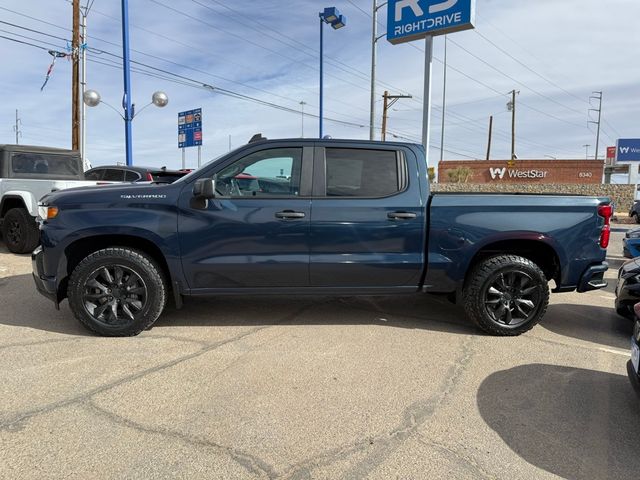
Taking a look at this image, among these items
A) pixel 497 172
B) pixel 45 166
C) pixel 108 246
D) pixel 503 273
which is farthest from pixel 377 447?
pixel 497 172

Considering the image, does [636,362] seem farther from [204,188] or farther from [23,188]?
[23,188]

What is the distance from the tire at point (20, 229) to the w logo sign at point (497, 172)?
133 feet

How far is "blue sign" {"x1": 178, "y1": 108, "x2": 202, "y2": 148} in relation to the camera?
87.7 ft

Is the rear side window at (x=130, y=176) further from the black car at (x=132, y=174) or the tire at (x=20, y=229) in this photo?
the tire at (x=20, y=229)

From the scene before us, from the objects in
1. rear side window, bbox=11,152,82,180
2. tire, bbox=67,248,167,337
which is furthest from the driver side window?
rear side window, bbox=11,152,82,180

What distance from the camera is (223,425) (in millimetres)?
2900

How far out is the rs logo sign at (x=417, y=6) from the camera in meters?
13.5

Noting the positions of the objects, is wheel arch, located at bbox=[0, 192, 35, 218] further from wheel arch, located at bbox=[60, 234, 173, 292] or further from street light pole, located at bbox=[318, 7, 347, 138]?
street light pole, located at bbox=[318, 7, 347, 138]

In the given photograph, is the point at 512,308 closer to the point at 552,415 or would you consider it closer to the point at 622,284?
the point at 622,284

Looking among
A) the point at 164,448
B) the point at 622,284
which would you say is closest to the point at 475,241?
the point at 622,284

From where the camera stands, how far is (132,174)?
422 inches

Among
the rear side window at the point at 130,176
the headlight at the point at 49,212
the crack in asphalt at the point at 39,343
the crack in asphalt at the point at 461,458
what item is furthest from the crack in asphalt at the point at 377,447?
the rear side window at the point at 130,176

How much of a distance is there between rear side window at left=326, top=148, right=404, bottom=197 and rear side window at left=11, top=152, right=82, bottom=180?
22.1 feet

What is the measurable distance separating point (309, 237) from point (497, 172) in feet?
137
